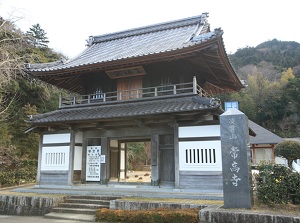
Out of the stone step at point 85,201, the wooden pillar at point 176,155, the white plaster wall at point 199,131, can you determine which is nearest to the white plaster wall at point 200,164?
the wooden pillar at point 176,155

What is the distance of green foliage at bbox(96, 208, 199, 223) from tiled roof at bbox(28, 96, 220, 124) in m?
3.76

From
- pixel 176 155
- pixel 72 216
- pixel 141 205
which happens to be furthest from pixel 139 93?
pixel 72 216

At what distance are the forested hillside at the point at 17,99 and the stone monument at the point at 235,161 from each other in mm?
11522

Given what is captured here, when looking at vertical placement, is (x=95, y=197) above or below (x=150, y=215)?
above

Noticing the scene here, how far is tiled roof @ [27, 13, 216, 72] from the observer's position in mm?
14039

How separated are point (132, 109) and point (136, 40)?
7046 mm

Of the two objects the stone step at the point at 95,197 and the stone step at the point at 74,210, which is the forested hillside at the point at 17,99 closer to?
the stone step at the point at 95,197

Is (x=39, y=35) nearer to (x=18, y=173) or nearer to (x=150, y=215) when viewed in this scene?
(x=18, y=173)

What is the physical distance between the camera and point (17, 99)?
26.4m

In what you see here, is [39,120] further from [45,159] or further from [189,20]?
[189,20]

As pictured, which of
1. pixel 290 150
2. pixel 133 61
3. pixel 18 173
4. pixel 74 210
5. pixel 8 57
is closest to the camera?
pixel 74 210

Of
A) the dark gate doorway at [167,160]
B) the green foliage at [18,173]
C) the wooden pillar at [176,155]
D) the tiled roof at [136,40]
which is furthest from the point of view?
the green foliage at [18,173]

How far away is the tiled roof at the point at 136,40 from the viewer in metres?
14.0

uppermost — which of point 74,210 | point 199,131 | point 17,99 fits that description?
point 17,99
